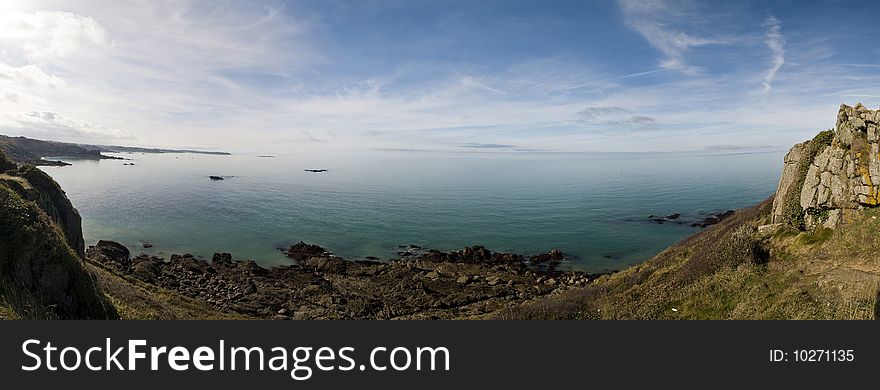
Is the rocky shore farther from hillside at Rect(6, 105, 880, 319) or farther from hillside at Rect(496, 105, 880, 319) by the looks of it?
hillside at Rect(496, 105, 880, 319)

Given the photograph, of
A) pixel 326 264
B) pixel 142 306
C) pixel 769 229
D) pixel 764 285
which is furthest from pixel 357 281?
pixel 769 229

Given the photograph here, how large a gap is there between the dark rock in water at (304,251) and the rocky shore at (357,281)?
140 mm

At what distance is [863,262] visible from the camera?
51.0 ft

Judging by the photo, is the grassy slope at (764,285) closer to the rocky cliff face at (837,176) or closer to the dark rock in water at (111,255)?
the rocky cliff face at (837,176)

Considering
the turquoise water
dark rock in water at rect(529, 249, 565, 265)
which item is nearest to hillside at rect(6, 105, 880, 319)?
dark rock in water at rect(529, 249, 565, 265)

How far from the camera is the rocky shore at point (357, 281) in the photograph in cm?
3612

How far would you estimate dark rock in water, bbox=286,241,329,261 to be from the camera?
177ft

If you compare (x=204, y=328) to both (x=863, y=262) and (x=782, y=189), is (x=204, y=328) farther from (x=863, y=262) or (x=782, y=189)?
(x=782, y=189)

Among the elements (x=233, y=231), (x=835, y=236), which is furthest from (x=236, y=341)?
(x=233, y=231)

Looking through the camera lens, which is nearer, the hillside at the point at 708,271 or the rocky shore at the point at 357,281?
the hillside at the point at 708,271

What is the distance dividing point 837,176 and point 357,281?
38930 mm

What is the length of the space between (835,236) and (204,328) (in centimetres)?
2528

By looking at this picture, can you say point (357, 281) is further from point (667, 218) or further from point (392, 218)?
point (667, 218)

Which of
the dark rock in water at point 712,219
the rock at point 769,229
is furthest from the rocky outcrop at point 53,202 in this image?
the dark rock in water at point 712,219
